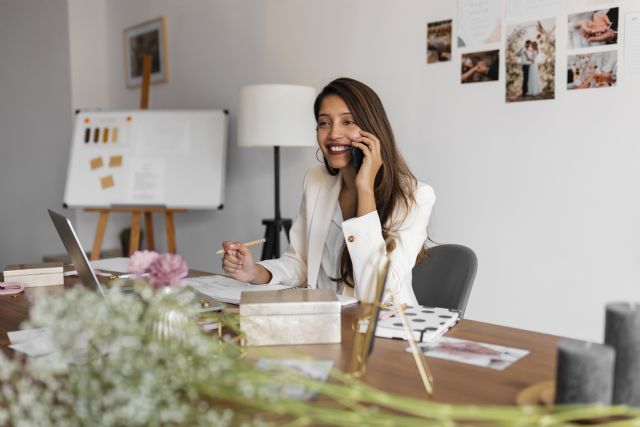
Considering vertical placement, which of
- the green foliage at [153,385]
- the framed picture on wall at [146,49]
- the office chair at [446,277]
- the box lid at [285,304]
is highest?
the framed picture on wall at [146,49]

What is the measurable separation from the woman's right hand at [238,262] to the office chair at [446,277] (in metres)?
0.52

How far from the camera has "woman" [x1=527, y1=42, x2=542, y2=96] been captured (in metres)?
2.66

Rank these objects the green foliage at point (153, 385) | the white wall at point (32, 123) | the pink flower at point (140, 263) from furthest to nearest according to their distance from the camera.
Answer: the white wall at point (32, 123), the pink flower at point (140, 263), the green foliage at point (153, 385)

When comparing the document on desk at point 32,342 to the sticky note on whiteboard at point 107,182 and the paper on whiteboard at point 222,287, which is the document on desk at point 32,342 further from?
the sticky note on whiteboard at point 107,182

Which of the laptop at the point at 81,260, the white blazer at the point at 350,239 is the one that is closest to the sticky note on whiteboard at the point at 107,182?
the white blazer at the point at 350,239

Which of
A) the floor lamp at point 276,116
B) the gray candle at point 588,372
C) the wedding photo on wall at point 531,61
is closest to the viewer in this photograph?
the gray candle at point 588,372

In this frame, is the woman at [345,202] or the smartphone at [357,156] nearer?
the woman at [345,202]

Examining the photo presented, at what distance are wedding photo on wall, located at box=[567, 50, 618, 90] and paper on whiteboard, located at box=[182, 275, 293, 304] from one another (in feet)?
5.15

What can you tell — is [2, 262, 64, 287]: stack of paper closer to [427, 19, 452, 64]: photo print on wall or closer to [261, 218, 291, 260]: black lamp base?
[261, 218, 291, 260]: black lamp base

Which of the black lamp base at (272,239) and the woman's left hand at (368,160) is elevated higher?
the woman's left hand at (368,160)

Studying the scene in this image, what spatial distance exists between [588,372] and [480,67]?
2317 mm

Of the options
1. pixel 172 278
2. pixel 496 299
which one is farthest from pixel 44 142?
pixel 172 278

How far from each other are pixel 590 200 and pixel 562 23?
2.39 feet

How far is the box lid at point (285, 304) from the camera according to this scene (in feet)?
3.65
